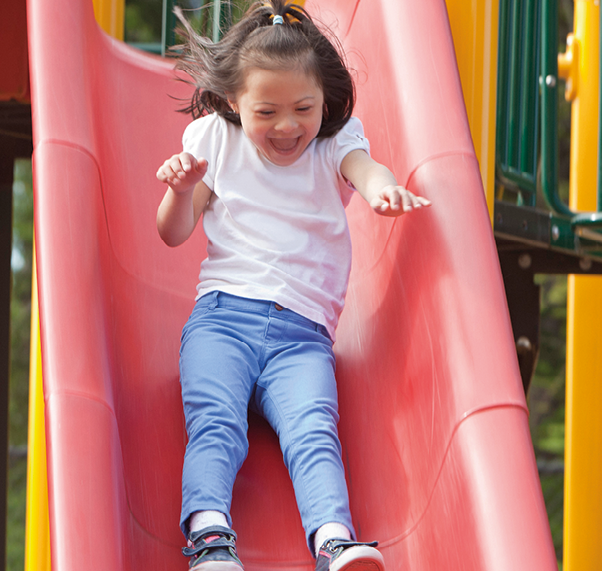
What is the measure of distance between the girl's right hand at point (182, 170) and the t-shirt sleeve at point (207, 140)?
9.5 inches

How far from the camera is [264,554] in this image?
1.44 m

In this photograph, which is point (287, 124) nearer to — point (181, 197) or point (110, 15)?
point (181, 197)

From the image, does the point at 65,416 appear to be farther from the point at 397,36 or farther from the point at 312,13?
the point at 312,13

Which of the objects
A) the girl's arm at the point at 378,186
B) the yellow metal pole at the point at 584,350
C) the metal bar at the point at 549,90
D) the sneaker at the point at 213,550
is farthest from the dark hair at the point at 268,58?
the yellow metal pole at the point at 584,350

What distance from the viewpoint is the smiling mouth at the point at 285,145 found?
1.72 metres

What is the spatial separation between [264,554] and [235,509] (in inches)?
4.1

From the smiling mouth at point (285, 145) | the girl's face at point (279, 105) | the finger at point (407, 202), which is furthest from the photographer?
the smiling mouth at point (285, 145)

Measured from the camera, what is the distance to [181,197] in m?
1.63

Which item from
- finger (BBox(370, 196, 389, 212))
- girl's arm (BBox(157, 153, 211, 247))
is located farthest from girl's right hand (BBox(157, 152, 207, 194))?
finger (BBox(370, 196, 389, 212))

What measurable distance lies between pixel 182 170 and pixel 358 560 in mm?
761

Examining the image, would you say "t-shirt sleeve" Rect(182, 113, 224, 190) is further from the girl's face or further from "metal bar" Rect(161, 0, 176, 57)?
"metal bar" Rect(161, 0, 176, 57)

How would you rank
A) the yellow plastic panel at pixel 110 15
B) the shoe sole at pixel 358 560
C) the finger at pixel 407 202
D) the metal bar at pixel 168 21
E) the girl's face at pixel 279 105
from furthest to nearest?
the metal bar at pixel 168 21
the yellow plastic panel at pixel 110 15
the girl's face at pixel 279 105
the finger at pixel 407 202
the shoe sole at pixel 358 560

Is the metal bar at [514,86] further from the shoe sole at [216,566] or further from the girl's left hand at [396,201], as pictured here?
the shoe sole at [216,566]

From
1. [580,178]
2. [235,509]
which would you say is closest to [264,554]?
[235,509]
